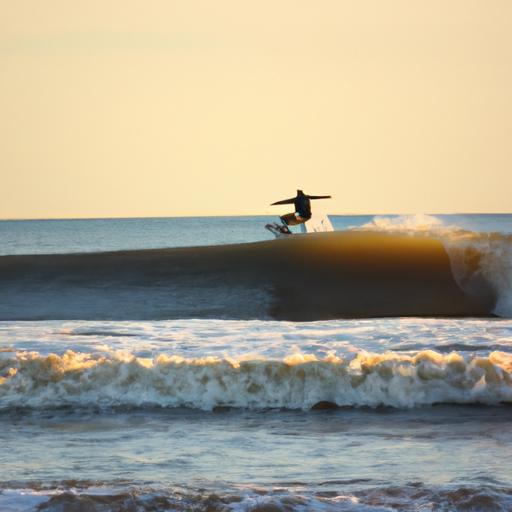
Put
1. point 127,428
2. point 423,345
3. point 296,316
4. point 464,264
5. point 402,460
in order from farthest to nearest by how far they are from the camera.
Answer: point 464,264 → point 296,316 → point 423,345 → point 127,428 → point 402,460

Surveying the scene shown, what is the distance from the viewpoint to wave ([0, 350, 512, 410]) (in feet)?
23.0

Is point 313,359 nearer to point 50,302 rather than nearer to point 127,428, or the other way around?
point 127,428

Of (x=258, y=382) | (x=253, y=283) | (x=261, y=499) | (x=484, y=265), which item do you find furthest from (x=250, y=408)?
(x=484, y=265)

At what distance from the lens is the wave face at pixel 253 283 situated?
13.7m

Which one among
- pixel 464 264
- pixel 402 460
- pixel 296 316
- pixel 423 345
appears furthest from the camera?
pixel 464 264

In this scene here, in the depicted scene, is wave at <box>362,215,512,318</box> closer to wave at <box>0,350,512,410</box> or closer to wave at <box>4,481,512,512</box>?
wave at <box>0,350,512,410</box>

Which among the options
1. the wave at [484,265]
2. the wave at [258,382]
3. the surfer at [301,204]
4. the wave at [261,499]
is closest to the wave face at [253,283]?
the wave at [484,265]

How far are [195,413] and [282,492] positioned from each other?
7.95 feet

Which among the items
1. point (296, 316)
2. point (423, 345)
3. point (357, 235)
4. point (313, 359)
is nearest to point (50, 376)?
point (313, 359)

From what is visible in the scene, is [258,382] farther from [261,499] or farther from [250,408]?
[261,499]

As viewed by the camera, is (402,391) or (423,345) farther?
(423,345)

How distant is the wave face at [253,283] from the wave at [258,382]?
5.53m

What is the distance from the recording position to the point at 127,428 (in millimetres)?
6109

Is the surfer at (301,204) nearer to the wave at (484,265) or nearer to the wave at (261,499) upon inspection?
the wave at (484,265)
